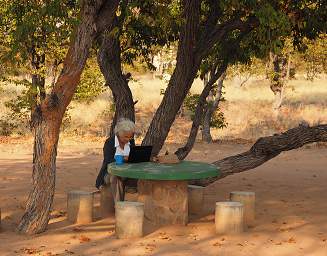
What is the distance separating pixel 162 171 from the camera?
8.30 m

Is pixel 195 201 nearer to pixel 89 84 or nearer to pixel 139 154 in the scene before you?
pixel 139 154

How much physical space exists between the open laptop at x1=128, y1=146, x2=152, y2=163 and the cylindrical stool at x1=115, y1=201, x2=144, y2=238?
4.10 feet

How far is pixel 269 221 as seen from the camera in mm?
9305

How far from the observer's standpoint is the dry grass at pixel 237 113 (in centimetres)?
3011

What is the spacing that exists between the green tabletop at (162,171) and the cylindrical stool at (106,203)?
1043 mm

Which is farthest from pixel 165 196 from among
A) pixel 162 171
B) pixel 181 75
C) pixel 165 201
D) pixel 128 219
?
pixel 181 75

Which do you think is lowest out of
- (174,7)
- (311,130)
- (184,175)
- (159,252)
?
(159,252)

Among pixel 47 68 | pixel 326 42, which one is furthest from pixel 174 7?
pixel 326 42

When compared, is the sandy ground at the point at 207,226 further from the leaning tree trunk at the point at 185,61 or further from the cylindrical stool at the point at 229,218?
the leaning tree trunk at the point at 185,61

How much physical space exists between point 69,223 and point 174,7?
22.1 ft

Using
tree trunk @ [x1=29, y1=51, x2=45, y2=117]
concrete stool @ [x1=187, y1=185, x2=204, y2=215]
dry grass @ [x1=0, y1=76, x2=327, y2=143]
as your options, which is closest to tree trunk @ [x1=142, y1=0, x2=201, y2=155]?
concrete stool @ [x1=187, y1=185, x2=204, y2=215]

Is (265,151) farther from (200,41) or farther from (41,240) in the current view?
(41,240)

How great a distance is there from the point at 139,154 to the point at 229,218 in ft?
5.56

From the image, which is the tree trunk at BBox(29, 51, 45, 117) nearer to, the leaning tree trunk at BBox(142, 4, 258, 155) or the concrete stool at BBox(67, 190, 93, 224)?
the leaning tree trunk at BBox(142, 4, 258, 155)
